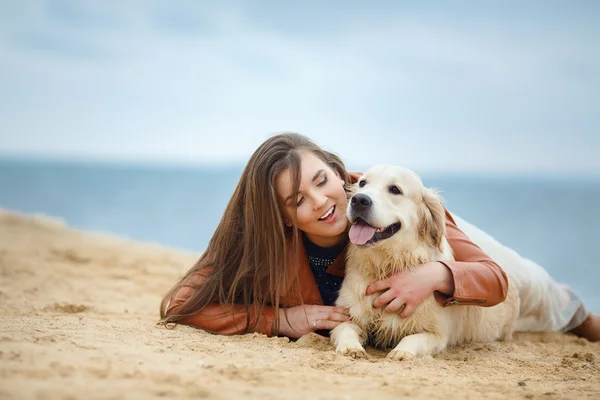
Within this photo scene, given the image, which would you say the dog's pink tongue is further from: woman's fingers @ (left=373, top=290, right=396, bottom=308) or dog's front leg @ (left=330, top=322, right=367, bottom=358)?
dog's front leg @ (left=330, top=322, right=367, bottom=358)

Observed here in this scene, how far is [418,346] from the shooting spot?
338 cm

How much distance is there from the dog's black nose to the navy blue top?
1.91ft

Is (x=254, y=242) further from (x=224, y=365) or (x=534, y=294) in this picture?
(x=534, y=294)

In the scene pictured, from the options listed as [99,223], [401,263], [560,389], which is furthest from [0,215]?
[560,389]

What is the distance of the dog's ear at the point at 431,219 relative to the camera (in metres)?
3.59

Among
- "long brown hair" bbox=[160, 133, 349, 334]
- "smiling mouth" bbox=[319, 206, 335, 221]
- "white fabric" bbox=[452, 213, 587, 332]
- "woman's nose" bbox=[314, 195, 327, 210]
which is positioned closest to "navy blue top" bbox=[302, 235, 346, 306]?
"long brown hair" bbox=[160, 133, 349, 334]

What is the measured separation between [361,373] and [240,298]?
1388 millimetres

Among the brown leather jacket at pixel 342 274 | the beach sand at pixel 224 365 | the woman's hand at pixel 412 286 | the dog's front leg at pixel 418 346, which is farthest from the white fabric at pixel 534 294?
the dog's front leg at pixel 418 346

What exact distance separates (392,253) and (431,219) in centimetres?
32

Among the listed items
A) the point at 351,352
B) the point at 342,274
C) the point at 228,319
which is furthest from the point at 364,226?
the point at 228,319

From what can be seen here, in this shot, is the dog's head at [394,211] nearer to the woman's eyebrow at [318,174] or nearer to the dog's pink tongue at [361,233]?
the dog's pink tongue at [361,233]

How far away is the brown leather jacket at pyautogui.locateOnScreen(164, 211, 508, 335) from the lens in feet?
11.7

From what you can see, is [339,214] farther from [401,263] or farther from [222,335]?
[222,335]

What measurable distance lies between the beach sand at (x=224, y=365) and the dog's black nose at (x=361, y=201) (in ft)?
2.70
